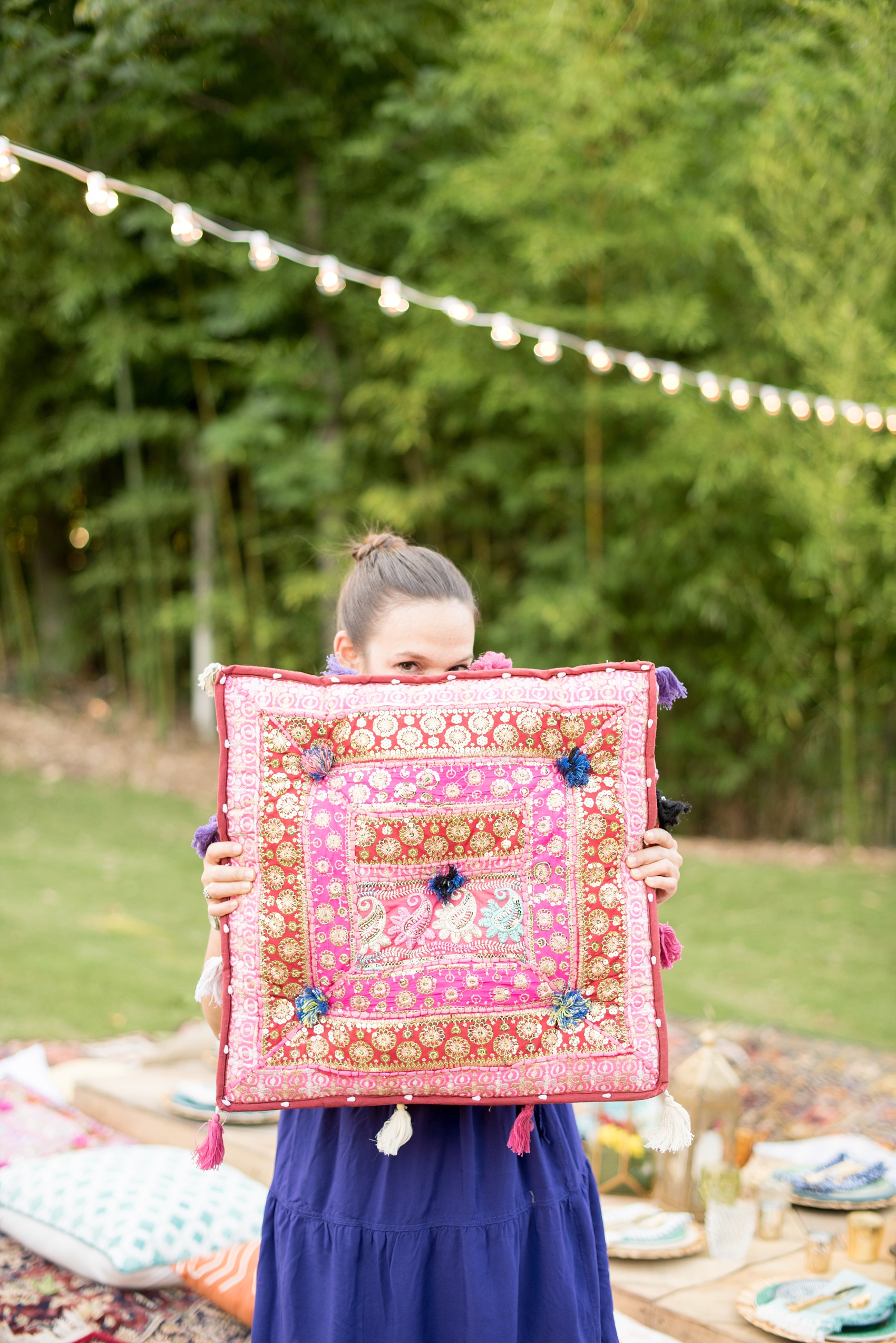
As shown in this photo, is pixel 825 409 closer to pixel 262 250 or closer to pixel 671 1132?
pixel 262 250

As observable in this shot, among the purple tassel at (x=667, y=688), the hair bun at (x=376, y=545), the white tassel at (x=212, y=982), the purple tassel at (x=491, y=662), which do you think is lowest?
the white tassel at (x=212, y=982)

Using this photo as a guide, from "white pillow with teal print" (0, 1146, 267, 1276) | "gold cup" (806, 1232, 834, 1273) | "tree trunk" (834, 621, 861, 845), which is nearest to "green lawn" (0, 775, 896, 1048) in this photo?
"tree trunk" (834, 621, 861, 845)

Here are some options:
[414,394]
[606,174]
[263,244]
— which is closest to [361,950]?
[263,244]

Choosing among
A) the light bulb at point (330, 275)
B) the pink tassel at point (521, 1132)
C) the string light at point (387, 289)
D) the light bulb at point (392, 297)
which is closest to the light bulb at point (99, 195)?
the string light at point (387, 289)

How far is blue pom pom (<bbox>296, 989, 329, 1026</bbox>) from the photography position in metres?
1.43

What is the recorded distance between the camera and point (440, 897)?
1.44 meters

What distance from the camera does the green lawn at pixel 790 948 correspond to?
4.66 meters

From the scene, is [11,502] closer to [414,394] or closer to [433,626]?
[414,394]

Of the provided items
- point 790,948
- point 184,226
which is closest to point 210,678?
point 184,226

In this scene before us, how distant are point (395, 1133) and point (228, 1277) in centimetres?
116

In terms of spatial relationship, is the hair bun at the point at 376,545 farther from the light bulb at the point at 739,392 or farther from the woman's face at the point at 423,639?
the light bulb at the point at 739,392

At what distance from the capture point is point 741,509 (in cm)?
718

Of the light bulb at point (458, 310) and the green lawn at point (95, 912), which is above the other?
the light bulb at point (458, 310)

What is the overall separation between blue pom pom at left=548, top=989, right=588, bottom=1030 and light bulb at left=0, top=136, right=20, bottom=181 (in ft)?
9.53
